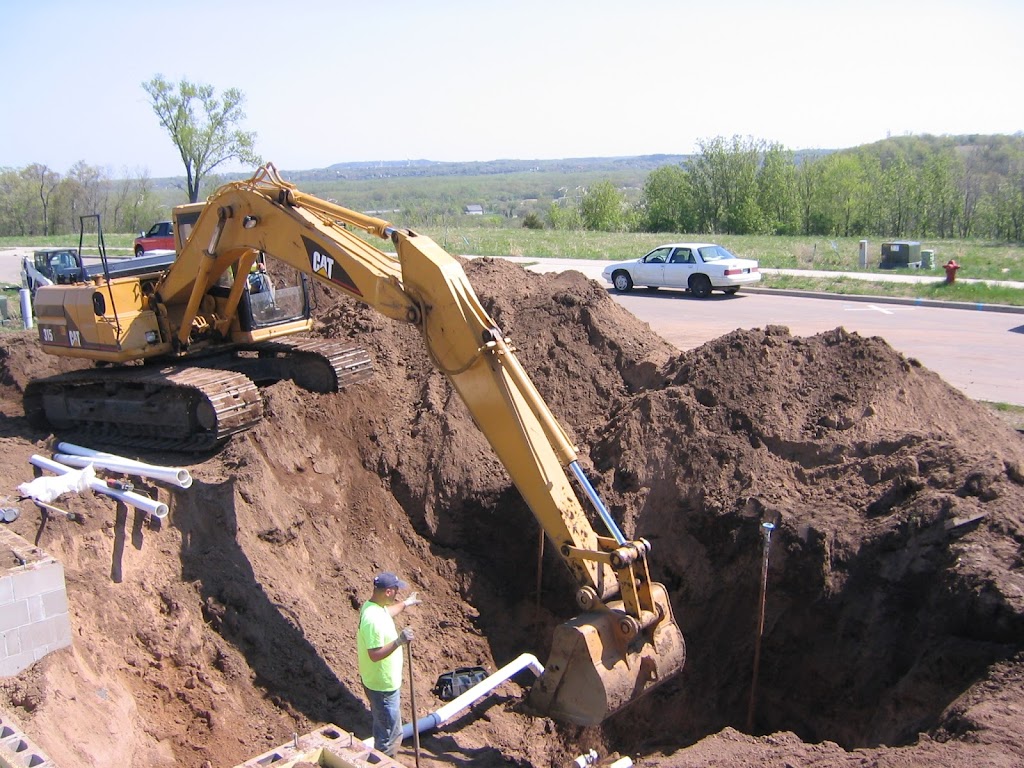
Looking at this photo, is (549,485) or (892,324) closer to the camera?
(549,485)

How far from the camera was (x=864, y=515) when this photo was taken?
8.77 metres

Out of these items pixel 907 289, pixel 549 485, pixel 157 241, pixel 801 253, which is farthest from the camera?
pixel 801 253

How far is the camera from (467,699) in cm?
783

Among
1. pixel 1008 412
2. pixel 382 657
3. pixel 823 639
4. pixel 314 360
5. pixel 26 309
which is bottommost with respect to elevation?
pixel 823 639

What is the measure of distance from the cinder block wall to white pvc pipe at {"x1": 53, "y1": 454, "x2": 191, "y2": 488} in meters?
1.66

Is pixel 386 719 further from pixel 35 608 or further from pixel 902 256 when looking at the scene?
pixel 902 256

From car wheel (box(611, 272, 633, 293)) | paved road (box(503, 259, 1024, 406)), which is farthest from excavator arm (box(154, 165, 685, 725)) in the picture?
car wheel (box(611, 272, 633, 293))

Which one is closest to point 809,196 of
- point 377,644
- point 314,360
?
point 314,360

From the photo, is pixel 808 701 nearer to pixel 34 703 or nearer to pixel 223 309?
pixel 34 703

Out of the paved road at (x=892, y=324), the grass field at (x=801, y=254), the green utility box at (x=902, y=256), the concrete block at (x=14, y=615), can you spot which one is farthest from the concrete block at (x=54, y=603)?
the green utility box at (x=902, y=256)

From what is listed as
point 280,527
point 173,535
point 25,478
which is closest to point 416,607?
point 280,527

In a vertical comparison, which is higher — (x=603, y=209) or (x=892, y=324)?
(x=603, y=209)

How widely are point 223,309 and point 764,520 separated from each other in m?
7.14

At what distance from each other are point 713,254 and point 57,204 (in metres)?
52.8
